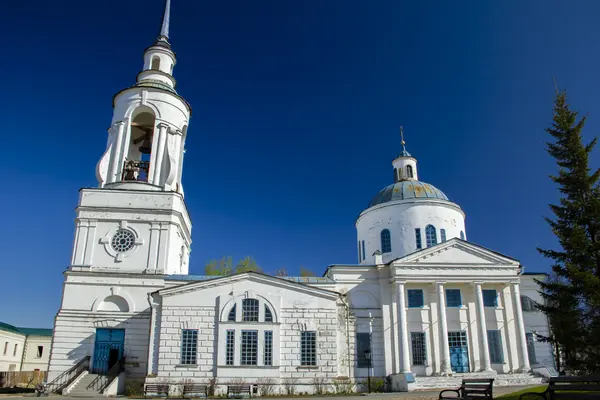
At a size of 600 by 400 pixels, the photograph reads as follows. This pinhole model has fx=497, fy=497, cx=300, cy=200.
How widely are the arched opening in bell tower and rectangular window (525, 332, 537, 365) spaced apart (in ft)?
81.5

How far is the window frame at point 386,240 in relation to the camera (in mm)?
33938

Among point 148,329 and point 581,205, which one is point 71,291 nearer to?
point 148,329

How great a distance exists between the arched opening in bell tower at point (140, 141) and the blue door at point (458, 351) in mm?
20224

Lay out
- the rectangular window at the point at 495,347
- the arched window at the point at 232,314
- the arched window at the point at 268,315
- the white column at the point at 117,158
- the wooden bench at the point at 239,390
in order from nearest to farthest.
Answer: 1. the wooden bench at the point at 239,390
2. the arched window at the point at 232,314
3. the arched window at the point at 268,315
4. the rectangular window at the point at 495,347
5. the white column at the point at 117,158

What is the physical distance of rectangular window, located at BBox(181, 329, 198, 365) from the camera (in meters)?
24.4

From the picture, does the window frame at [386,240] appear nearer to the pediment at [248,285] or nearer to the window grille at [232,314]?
the pediment at [248,285]

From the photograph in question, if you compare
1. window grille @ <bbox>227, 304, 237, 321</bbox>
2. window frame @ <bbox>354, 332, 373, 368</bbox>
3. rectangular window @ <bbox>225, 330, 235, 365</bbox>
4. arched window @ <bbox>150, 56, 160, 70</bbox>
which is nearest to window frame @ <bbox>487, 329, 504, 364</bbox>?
window frame @ <bbox>354, 332, 373, 368</bbox>

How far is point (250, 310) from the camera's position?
25.6m

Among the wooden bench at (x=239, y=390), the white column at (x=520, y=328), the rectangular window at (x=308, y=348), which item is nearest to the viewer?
the wooden bench at (x=239, y=390)

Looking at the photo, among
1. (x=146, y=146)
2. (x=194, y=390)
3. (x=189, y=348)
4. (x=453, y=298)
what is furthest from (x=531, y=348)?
(x=146, y=146)

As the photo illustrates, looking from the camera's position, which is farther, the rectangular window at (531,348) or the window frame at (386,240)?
the window frame at (386,240)

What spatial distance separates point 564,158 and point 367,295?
13705 millimetres

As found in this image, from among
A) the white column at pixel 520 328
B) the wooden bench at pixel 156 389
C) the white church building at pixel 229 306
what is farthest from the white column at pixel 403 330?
the wooden bench at pixel 156 389

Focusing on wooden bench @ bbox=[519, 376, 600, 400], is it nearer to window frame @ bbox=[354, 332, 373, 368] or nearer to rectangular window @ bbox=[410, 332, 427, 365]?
window frame @ bbox=[354, 332, 373, 368]
